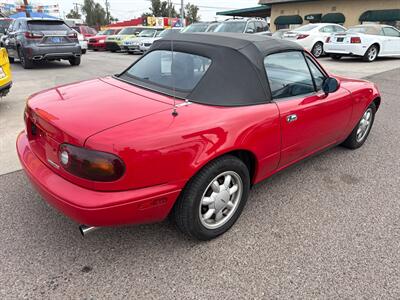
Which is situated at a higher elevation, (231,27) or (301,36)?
(231,27)

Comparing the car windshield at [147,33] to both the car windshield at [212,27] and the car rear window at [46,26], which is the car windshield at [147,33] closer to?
the car windshield at [212,27]

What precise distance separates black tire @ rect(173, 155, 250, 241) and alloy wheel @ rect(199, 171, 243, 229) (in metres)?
0.04

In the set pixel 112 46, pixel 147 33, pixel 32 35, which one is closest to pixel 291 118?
pixel 32 35

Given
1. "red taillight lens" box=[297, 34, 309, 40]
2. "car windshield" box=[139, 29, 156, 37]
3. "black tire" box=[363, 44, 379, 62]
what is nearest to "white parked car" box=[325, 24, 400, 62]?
"black tire" box=[363, 44, 379, 62]

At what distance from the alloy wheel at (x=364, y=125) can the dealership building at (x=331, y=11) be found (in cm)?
2151

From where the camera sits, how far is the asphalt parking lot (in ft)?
6.58

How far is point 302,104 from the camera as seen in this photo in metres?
2.82

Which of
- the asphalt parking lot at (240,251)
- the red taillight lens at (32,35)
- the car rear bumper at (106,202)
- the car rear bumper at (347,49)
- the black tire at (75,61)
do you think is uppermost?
the red taillight lens at (32,35)

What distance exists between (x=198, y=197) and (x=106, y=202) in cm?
63

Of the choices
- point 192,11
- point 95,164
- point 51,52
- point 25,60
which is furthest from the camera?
point 192,11

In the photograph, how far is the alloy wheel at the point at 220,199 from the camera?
2.32 m

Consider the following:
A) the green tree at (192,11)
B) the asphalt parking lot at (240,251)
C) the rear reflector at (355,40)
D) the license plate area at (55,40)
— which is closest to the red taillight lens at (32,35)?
the license plate area at (55,40)

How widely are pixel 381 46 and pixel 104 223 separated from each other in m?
13.6

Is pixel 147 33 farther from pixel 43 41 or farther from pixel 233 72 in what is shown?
pixel 233 72
